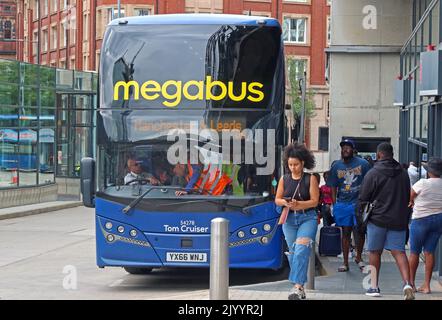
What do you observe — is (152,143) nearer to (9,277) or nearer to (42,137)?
(9,277)

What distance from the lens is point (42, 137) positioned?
33.3 m

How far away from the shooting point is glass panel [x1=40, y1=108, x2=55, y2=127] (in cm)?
3344

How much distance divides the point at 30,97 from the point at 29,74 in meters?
0.77

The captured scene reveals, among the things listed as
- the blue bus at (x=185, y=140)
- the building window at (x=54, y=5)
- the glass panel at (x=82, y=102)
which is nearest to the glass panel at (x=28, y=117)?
the glass panel at (x=82, y=102)

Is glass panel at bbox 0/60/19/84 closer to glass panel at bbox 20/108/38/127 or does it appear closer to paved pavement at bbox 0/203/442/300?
glass panel at bbox 20/108/38/127

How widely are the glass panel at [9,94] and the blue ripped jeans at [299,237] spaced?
20.8 metres

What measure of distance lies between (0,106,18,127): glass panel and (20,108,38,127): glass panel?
0.46 meters

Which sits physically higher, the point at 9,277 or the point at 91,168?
the point at 91,168

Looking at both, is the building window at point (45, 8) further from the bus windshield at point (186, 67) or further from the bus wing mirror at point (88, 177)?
the bus wing mirror at point (88, 177)

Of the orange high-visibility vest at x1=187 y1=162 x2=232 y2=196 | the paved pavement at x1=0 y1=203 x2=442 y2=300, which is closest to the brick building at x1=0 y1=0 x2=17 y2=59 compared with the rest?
the paved pavement at x1=0 y1=203 x2=442 y2=300
